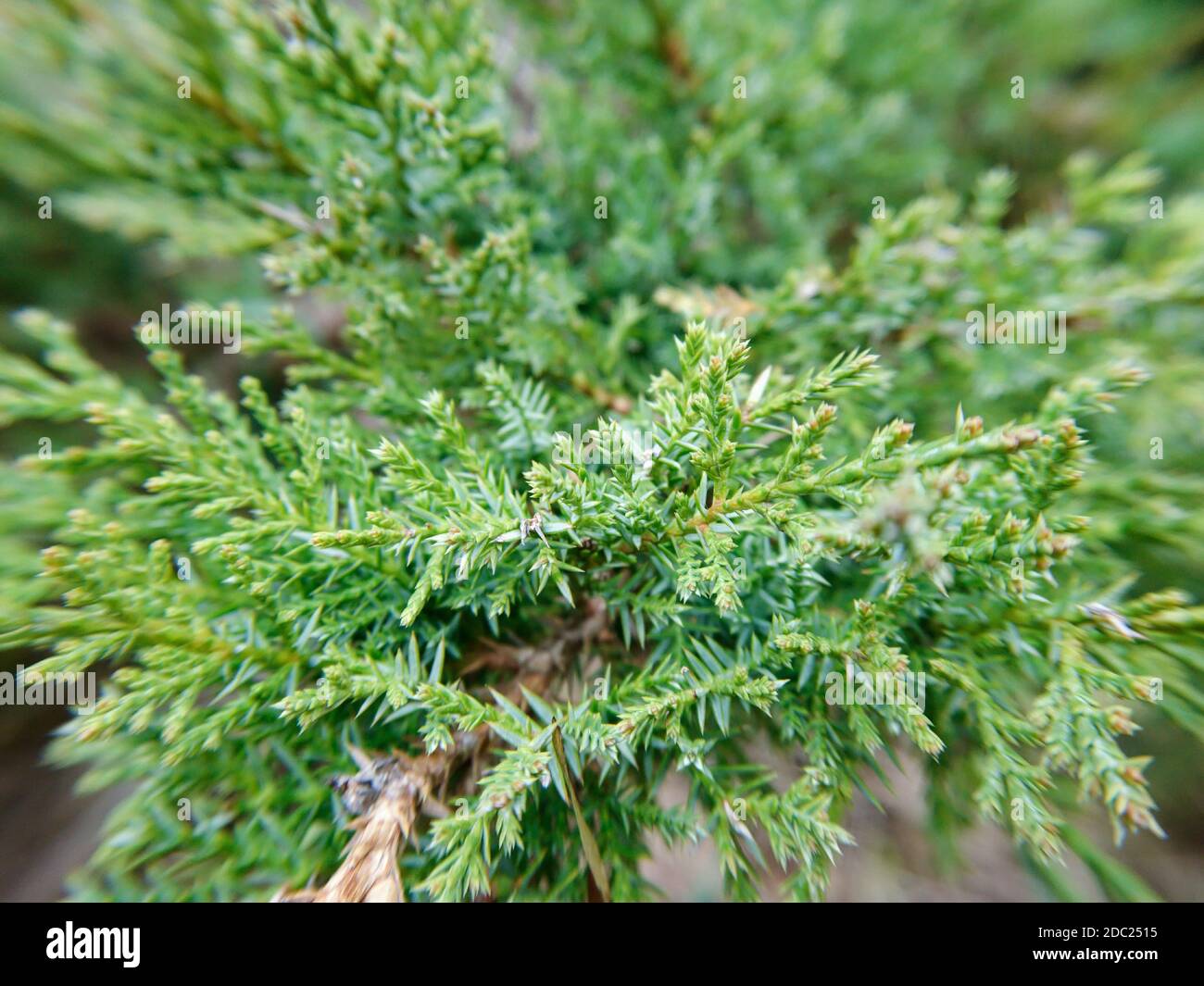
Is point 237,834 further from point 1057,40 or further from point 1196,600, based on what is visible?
point 1057,40

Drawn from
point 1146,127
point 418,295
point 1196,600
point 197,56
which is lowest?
point 1196,600

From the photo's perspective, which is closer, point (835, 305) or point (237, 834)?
point (237, 834)
